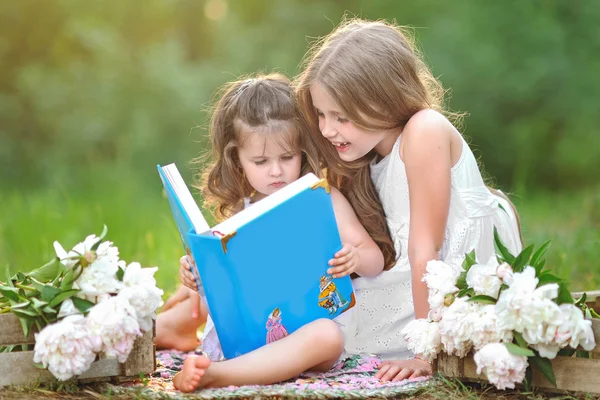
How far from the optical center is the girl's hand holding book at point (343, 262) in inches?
96.0

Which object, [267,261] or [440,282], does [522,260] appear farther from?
[267,261]

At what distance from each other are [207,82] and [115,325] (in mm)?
5095

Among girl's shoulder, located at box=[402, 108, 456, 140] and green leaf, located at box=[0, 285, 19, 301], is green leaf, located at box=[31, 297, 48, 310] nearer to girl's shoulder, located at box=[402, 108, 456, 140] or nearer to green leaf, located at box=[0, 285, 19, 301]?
green leaf, located at box=[0, 285, 19, 301]

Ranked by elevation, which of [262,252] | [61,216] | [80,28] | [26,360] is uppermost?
[80,28]

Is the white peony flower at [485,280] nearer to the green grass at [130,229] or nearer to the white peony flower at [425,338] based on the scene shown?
the white peony flower at [425,338]

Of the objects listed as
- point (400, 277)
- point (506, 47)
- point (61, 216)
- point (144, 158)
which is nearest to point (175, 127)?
point (144, 158)

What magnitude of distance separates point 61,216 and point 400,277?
2.68 meters

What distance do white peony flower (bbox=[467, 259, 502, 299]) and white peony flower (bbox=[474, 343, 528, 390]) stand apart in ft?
0.48

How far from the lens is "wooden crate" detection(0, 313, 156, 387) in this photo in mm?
2162

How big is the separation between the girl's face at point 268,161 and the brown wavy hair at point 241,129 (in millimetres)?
21

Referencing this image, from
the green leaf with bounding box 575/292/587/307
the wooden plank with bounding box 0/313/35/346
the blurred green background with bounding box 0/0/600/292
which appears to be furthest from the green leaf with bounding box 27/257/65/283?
the blurred green background with bounding box 0/0/600/292

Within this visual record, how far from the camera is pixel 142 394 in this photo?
2.17m

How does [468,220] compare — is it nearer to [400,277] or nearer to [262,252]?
[400,277]

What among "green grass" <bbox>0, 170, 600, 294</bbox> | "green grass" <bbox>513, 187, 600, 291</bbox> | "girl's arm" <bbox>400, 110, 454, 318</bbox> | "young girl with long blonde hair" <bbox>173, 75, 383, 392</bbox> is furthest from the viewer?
"green grass" <bbox>0, 170, 600, 294</bbox>
